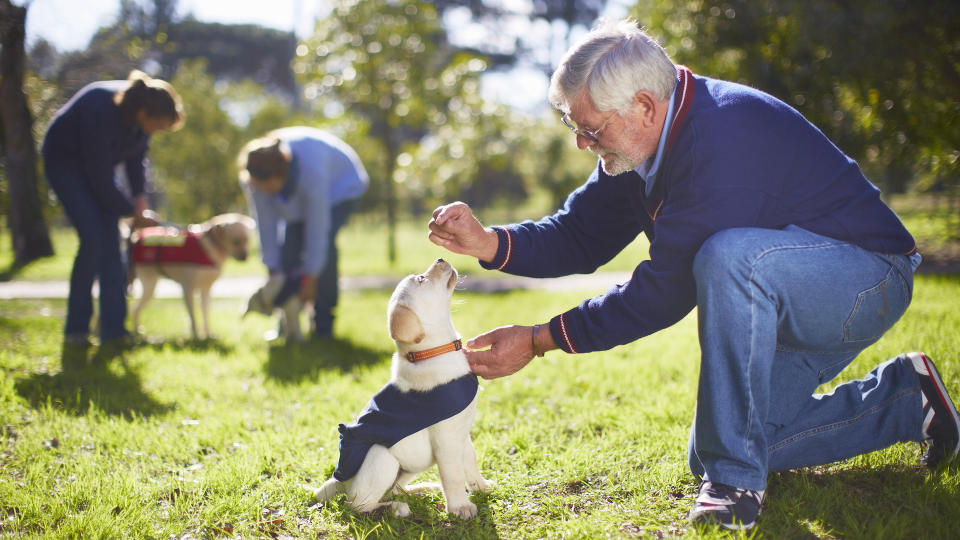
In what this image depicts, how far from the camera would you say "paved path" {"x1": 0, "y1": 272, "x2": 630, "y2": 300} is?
385 inches

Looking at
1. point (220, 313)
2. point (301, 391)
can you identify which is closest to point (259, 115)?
point (220, 313)

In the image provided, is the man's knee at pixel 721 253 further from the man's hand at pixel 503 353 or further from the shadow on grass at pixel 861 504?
the shadow on grass at pixel 861 504

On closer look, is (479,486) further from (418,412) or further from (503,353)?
(503,353)

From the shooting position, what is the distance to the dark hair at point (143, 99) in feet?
17.8

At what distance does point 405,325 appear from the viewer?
8.34ft

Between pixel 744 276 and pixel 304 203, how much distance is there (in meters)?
4.53

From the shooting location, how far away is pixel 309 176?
5.86 meters

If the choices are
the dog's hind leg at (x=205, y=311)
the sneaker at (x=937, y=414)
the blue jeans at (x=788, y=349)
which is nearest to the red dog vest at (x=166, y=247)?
the dog's hind leg at (x=205, y=311)

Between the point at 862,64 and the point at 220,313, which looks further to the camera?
the point at 862,64

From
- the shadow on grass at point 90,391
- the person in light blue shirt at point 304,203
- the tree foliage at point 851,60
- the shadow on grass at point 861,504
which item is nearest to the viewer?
the shadow on grass at point 861,504

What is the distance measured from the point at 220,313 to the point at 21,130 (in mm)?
5907

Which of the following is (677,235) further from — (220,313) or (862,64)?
(862,64)

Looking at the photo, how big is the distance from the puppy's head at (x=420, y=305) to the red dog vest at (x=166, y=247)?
4.57 m

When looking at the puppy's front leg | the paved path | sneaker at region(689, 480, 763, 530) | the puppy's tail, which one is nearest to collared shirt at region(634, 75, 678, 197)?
sneaker at region(689, 480, 763, 530)
